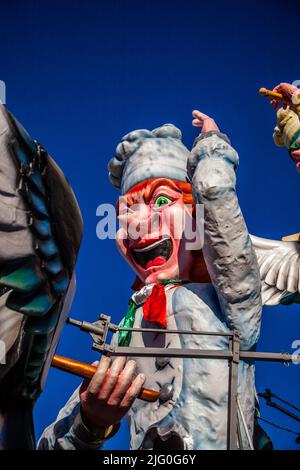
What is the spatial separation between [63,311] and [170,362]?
3.67 ft

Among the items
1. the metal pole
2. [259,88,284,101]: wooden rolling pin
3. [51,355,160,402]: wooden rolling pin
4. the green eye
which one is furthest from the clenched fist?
[259,88,284,101]: wooden rolling pin

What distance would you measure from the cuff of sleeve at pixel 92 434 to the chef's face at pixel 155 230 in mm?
877

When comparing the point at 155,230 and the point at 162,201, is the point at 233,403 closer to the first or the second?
the point at 155,230

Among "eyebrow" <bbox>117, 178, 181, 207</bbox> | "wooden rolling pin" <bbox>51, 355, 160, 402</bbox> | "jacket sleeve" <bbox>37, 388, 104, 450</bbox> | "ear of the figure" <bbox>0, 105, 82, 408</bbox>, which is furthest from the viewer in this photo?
"eyebrow" <bbox>117, 178, 181, 207</bbox>

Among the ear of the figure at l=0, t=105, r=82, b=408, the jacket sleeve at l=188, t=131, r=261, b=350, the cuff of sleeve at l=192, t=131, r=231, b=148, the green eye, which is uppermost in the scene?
the cuff of sleeve at l=192, t=131, r=231, b=148

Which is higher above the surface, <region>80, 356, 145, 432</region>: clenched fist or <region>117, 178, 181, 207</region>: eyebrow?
<region>117, 178, 181, 207</region>: eyebrow

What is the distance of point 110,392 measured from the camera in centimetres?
216

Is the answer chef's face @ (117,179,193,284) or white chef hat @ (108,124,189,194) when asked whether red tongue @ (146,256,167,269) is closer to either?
chef's face @ (117,179,193,284)

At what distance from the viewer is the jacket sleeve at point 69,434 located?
229 cm

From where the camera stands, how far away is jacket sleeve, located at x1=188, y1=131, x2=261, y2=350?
263cm

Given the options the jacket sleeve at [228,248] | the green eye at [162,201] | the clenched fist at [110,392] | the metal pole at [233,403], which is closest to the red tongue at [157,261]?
the green eye at [162,201]

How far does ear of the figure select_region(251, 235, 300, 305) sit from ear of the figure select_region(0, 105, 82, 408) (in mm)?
1676
